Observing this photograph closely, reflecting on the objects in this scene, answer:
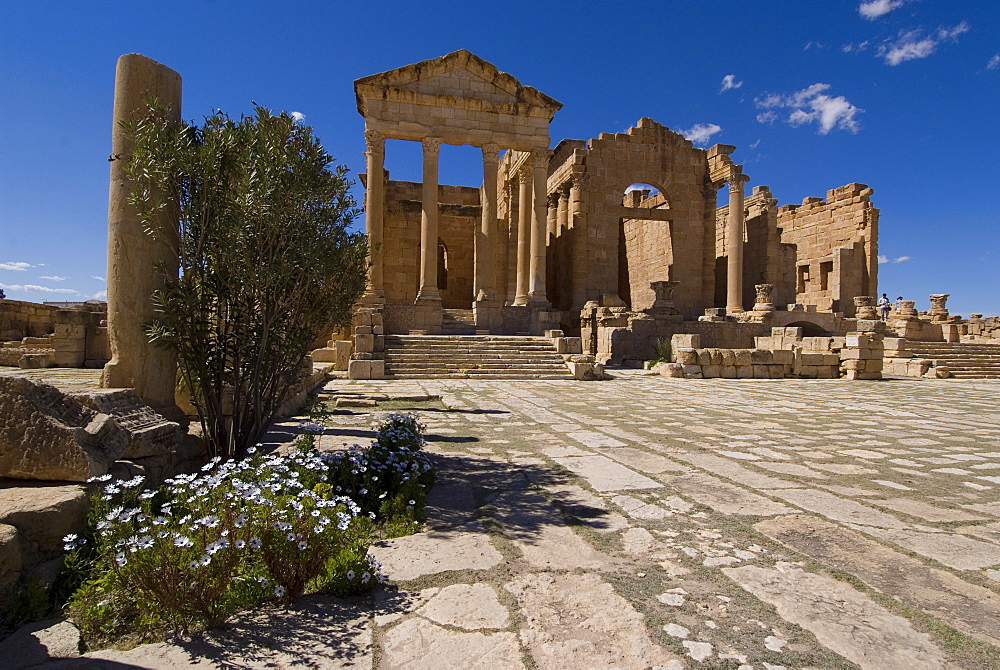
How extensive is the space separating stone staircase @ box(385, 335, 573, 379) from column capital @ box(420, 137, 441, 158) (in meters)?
6.36

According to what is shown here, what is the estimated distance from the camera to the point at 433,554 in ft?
9.28

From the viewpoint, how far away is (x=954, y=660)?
196cm

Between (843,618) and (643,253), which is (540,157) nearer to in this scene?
(643,253)

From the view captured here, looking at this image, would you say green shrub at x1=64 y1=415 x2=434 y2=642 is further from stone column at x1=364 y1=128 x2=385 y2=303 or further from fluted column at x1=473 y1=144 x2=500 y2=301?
fluted column at x1=473 y1=144 x2=500 y2=301

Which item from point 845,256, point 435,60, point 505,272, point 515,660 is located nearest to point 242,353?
point 515,660

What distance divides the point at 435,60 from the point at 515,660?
765 inches

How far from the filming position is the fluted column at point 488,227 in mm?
19062

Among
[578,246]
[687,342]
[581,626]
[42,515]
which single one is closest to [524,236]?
[578,246]

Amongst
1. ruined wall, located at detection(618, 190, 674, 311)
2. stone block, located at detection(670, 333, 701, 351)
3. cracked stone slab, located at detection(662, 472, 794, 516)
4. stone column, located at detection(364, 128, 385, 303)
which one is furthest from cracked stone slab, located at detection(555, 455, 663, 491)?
ruined wall, located at detection(618, 190, 674, 311)

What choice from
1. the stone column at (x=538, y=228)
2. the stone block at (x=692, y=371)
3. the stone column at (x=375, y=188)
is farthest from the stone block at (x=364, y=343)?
the stone block at (x=692, y=371)

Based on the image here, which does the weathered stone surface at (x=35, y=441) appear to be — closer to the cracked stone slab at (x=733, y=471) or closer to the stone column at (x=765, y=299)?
the cracked stone slab at (x=733, y=471)

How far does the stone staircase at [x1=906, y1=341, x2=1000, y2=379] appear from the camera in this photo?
1720 centimetres

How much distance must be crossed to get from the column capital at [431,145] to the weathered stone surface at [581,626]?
57.8 feet

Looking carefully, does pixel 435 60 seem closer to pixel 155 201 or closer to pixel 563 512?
pixel 155 201
